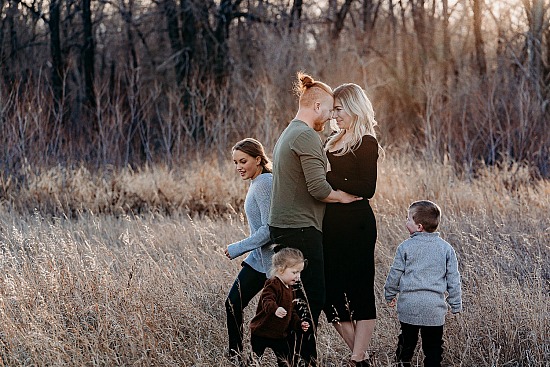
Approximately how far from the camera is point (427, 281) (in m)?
4.27

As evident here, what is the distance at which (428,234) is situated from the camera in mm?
4324

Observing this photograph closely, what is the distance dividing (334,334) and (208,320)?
0.90m

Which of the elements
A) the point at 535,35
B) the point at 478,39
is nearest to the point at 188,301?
the point at 535,35

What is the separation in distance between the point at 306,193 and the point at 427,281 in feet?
2.79

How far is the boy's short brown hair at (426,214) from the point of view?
427 centimetres

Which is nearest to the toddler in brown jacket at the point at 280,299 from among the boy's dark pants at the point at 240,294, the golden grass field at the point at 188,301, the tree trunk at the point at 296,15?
the golden grass field at the point at 188,301

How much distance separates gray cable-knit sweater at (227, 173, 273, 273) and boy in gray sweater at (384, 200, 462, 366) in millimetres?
766

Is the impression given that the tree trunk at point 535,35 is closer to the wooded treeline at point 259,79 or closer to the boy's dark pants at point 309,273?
the wooded treeline at point 259,79

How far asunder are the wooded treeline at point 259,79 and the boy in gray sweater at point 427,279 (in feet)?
24.8

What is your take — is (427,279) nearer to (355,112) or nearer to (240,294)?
(355,112)


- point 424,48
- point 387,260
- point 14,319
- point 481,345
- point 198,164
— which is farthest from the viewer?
point 424,48

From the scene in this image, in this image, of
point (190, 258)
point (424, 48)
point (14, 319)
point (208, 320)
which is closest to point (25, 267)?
point (14, 319)

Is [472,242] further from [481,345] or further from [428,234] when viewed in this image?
[428,234]

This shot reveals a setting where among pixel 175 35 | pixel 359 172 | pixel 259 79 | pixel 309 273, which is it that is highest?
pixel 175 35
